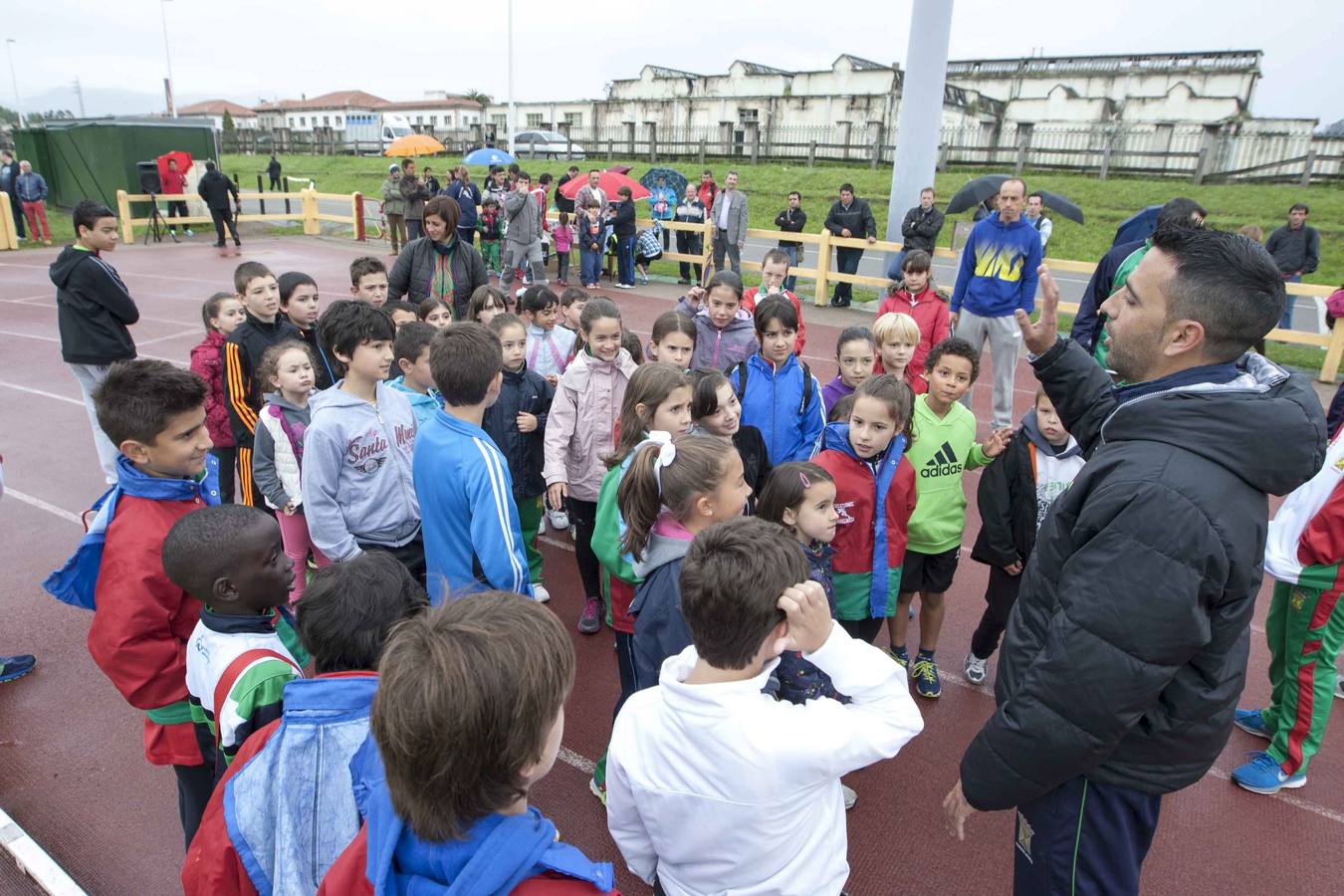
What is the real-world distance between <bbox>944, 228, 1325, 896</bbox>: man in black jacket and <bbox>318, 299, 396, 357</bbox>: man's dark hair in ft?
9.06

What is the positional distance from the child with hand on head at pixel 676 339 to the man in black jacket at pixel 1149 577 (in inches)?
98.3

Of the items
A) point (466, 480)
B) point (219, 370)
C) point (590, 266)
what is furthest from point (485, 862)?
point (590, 266)

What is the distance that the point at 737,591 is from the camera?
1664 mm

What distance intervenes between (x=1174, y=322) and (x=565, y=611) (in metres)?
3.63

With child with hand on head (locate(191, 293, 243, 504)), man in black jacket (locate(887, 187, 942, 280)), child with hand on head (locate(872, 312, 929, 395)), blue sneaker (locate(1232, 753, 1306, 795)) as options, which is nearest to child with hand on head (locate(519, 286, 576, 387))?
child with hand on head (locate(191, 293, 243, 504))

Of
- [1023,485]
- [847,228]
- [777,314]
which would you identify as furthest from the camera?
[847,228]

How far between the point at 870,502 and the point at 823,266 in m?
10.5

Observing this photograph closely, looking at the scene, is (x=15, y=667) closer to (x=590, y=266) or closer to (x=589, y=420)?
(x=589, y=420)

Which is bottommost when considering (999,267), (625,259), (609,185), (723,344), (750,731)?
(750,731)

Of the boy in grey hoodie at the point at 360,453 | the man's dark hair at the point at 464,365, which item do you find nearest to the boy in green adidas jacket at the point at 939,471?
the man's dark hair at the point at 464,365

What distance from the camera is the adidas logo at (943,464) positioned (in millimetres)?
3654

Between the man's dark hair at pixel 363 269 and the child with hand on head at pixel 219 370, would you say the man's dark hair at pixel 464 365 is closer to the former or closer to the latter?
the child with hand on head at pixel 219 370

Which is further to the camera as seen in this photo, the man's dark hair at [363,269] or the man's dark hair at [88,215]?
the man's dark hair at [363,269]

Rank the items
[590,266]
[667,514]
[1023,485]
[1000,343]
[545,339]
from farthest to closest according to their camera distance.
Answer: [590,266] → [1000,343] → [545,339] → [1023,485] → [667,514]
